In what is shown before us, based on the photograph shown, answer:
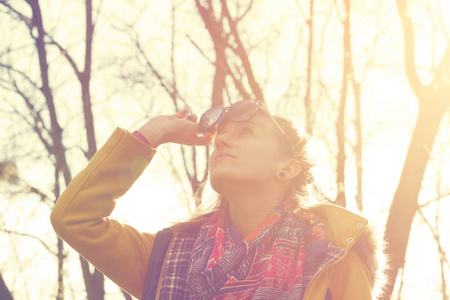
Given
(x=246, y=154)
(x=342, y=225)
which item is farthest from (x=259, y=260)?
(x=246, y=154)

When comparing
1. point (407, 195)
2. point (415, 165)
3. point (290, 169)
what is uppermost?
point (290, 169)

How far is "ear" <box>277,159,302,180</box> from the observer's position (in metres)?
2.95

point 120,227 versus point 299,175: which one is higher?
point 299,175

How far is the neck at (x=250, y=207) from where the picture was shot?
2859mm

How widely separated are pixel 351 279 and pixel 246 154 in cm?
90

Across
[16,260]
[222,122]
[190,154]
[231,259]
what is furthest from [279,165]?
[16,260]

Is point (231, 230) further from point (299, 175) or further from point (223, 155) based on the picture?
point (299, 175)

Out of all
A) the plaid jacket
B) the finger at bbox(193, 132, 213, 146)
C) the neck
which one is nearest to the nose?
the finger at bbox(193, 132, 213, 146)

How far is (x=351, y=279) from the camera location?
7.76 feet

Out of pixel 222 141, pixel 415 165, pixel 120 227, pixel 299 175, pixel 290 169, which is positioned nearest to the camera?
pixel 120 227

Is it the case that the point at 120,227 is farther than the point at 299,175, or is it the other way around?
the point at 299,175

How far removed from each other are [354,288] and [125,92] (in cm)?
466

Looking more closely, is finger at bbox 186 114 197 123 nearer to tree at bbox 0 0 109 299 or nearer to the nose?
the nose

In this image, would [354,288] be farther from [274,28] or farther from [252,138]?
[274,28]
